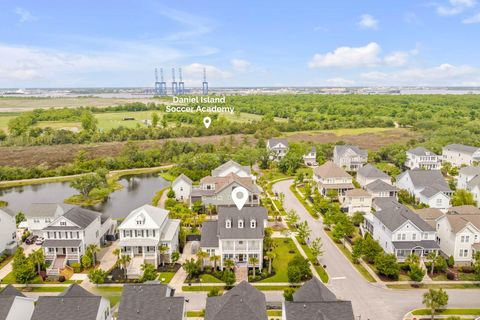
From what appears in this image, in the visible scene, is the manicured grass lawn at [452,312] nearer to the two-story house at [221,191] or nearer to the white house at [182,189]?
the two-story house at [221,191]

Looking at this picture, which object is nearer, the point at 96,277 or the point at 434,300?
the point at 434,300

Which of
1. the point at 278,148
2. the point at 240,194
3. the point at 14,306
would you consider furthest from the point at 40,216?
the point at 278,148

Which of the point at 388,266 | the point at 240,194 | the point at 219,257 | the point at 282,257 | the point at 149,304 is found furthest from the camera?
the point at 240,194

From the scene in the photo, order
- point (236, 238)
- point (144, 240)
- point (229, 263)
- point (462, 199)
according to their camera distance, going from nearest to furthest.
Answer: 1. point (229, 263)
2. point (236, 238)
3. point (144, 240)
4. point (462, 199)

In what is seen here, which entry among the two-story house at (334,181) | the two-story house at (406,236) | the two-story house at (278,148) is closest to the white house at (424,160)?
the two-story house at (334,181)

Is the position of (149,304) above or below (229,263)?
above

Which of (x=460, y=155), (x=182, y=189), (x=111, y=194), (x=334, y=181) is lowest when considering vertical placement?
(x=111, y=194)

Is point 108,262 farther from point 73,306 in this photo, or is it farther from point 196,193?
point 196,193

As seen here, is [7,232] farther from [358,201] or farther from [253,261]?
[358,201]
